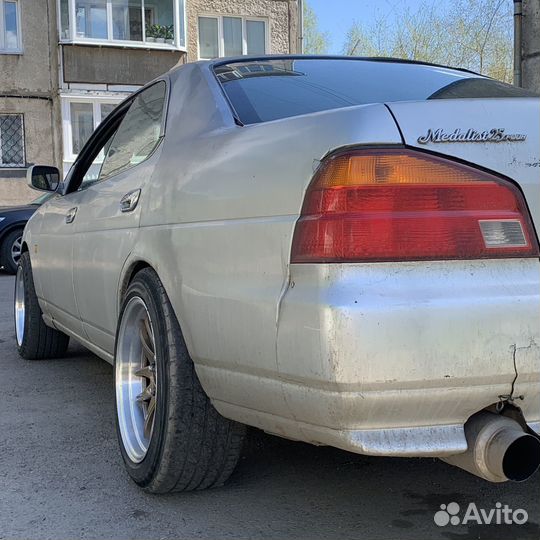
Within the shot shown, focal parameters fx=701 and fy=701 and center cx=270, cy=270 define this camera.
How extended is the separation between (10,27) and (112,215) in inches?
665

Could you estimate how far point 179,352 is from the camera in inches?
95.7

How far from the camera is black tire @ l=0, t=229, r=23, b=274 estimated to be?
10750mm

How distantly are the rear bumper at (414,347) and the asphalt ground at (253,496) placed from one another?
0.69 m

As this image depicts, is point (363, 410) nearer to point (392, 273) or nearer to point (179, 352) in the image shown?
point (392, 273)

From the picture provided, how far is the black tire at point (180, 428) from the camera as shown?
2.41 m

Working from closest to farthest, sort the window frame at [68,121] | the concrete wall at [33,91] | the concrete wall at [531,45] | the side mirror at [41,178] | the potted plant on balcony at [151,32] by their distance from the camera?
the side mirror at [41,178] < the concrete wall at [531,45] < the concrete wall at [33,91] < the window frame at [68,121] < the potted plant on balcony at [151,32]

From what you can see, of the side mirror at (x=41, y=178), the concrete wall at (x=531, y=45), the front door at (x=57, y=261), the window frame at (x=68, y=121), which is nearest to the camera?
the front door at (x=57, y=261)

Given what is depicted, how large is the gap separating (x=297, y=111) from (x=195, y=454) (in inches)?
49.6

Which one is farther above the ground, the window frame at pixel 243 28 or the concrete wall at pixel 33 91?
the window frame at pixel 243 28

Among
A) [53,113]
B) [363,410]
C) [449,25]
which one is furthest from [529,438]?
[53,113]

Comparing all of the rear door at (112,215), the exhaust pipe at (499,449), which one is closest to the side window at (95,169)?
the rear door at (112,215)

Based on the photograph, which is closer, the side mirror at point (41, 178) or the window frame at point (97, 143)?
the window frame at point (97, 143)

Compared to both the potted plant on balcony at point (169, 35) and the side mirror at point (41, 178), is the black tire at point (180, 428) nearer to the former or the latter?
the side mirror at point (41, 178)

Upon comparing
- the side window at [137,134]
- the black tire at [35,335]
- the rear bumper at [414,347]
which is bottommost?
the black tire at [35,335]
